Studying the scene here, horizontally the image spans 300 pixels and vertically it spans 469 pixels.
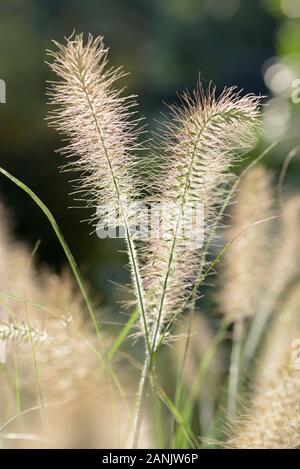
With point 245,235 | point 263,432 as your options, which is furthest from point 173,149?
point 245,235

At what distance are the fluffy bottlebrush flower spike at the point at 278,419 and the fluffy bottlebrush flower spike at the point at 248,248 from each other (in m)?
0.22

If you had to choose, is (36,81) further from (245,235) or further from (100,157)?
(100,157)

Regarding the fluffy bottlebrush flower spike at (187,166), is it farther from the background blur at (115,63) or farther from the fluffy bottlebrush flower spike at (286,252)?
the background blur at (115,63)

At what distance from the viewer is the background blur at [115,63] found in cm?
292

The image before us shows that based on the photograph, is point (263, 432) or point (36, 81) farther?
point (36, 81)

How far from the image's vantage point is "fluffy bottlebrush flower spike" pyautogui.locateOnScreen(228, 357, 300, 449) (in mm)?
542

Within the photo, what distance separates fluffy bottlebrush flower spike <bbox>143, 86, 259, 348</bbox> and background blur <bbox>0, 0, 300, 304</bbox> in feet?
5.88

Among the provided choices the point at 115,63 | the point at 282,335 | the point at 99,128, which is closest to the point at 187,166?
the point at 99,128

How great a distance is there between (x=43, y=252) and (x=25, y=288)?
216 cm

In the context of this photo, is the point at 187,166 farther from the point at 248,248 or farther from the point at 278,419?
the point at 248,248

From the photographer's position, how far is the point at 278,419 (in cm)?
56

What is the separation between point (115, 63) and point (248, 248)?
8.92 feet

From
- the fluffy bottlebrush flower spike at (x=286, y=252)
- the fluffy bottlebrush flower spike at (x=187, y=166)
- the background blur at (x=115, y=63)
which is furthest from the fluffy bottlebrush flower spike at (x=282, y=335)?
the background blur at (x=115, y=63)

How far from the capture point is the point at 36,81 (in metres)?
3.29
